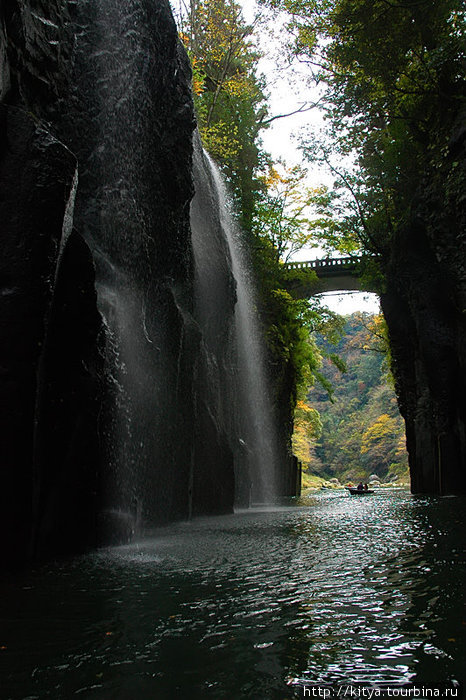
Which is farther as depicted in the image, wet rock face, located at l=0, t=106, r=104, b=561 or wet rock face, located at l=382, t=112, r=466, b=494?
wet rock face, located at l=382, t=112, r=466, b=494

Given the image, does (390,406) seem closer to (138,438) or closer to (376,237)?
(376,237)

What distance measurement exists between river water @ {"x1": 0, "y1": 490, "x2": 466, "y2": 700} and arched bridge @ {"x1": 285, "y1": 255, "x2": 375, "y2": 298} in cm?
2301

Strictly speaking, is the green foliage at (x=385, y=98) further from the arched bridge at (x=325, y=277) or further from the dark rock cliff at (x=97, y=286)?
the dark rock cliff at (x=97, y=286)

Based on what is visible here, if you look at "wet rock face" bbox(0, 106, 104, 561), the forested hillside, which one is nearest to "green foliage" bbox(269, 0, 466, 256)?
"wet rock face" bbox(0, 106, 104, 561)

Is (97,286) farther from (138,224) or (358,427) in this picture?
(358,427)

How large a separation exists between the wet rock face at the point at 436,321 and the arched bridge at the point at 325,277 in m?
6.03

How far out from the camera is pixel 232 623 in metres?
3.00

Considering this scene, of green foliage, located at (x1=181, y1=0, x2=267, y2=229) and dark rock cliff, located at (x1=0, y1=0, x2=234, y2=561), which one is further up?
green foliage, located at (x1=181, y1=0, x2=267, y2=229)

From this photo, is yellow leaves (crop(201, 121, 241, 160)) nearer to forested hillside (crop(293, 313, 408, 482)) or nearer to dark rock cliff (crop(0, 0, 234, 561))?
dark rock cliff (crop(0, 0, 234, 561))

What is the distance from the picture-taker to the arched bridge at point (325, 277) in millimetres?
28069

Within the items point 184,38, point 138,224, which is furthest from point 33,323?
point 184,38

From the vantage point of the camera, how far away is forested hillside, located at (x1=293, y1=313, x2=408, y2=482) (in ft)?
190

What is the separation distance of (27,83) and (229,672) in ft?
23.0

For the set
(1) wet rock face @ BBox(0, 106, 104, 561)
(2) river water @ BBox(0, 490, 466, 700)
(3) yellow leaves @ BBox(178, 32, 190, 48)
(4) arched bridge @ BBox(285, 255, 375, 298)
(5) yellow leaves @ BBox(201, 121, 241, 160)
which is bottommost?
(2) river water @ BBox(0, 490, 466, 700)
